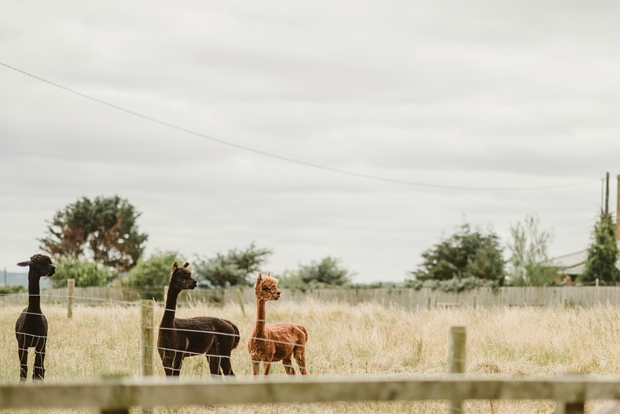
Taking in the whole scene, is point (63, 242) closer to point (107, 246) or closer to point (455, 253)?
point (107, 246)

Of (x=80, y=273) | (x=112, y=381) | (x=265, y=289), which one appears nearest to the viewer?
(x=112, y=381)

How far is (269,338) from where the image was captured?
8.53m

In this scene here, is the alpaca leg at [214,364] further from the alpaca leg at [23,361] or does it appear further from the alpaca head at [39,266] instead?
the alpaca head at [39,266]

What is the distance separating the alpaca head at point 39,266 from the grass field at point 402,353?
1471 millimetres

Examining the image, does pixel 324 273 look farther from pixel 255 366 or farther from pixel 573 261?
pixel 255 366

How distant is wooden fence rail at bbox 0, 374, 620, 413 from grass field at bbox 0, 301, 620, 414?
454 centimetres

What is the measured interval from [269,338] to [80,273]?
Answer: 3341cm

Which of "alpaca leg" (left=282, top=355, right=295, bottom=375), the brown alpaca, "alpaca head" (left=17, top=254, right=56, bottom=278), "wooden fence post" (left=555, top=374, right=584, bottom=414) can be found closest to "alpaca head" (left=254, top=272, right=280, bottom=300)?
the brown alpaca

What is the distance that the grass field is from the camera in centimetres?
850

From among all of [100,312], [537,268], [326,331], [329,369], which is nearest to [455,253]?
[537,268]

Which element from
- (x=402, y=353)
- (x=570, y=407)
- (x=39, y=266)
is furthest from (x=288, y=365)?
(x=570, y=407)

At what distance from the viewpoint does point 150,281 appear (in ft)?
119

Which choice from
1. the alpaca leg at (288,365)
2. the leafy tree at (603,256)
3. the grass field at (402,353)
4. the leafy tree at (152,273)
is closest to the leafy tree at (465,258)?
the leafy tree at (603,256)

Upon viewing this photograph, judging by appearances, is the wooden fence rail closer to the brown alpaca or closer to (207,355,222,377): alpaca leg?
the brown alpaca
